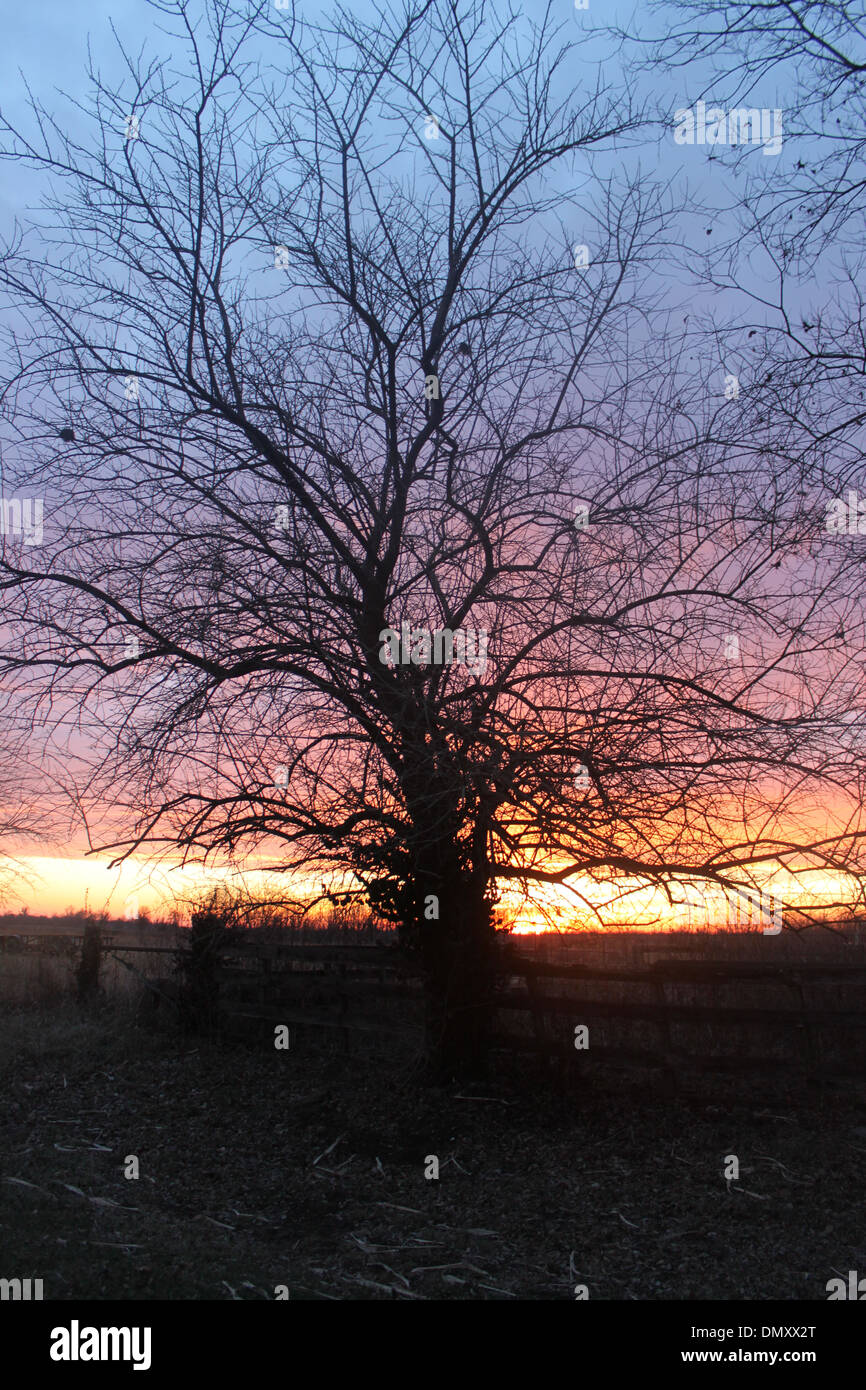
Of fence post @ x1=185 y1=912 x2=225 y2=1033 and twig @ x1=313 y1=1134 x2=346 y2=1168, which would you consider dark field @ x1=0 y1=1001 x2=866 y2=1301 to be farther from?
fence post @ x1=185 y1=912 x2=225 y2=1033

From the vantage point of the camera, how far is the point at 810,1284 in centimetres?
576

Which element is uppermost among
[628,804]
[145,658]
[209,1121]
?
[145,658]

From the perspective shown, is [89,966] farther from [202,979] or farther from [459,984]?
[459,984]

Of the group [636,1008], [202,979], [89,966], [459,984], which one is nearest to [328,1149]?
[459,984]

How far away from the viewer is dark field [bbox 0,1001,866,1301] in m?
5.97

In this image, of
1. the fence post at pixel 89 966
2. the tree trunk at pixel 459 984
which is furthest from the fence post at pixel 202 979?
the tree trunk at pixel 459 984

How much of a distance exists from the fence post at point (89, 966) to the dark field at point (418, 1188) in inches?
205

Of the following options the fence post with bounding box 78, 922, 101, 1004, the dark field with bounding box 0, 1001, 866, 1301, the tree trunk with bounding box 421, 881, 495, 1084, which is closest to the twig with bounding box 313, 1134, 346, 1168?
the dark field with bounding box 0, 1001, 866, 1301

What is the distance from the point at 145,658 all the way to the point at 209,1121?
465 centimetres

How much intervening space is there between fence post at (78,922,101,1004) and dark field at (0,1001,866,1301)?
520cm

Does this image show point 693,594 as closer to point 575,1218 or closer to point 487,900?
point 487,900

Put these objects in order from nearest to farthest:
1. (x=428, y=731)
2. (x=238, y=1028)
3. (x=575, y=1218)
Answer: (x=575, y=1218), (x=428, y=731), (x=238, y=1028)

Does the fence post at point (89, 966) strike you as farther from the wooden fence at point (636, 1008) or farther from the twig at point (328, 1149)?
the twig at point (328, 1149)
